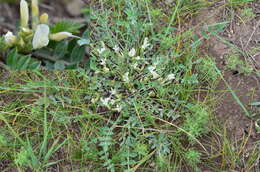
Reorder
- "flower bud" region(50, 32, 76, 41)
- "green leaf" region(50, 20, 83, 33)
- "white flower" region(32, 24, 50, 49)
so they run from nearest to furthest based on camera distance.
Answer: "white flower" region(32, 24, 50, 49), "flower bud" region(50, 32, 76, 41), "green leaf" region(50, 20, 83, 33)

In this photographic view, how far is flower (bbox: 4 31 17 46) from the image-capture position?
64.5 inches

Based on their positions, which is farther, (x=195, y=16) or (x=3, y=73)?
(x=195, y=16)

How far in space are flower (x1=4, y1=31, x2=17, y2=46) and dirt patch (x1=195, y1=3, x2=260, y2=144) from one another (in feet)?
3.35

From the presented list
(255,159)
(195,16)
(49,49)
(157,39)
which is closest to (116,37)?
(157,39)

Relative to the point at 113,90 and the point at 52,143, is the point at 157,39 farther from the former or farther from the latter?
the point at 52,143

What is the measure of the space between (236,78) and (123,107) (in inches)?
24.7

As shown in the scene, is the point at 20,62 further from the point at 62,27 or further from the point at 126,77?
the point at 126,77

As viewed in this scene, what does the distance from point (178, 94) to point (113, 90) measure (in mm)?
342

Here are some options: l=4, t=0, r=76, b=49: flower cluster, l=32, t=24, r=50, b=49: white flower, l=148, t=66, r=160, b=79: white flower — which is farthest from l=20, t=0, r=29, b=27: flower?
l=148, t=66, r=160, b=79: white flower

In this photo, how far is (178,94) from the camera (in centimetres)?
187

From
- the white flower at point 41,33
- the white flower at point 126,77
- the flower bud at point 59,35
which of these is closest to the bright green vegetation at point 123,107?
the white flower at point 126,77

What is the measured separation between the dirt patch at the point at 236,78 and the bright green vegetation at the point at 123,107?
0.06 metres

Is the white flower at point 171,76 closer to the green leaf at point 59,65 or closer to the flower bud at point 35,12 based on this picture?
the green leaf at point 59,65

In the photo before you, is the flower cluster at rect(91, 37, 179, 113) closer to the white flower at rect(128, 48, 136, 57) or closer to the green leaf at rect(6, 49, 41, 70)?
the white flower at rect(128, 48, 136, 57)
